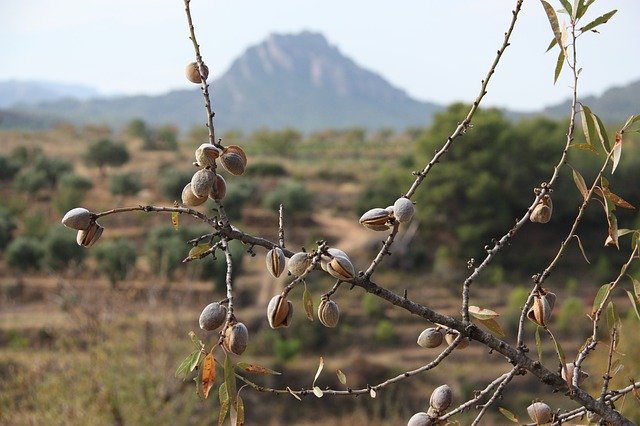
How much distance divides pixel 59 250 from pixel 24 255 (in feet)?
3.01

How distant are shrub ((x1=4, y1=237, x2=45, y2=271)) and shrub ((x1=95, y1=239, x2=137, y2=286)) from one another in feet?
4.71

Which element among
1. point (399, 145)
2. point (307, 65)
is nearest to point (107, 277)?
point (399, 145)

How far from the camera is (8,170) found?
19.3 m

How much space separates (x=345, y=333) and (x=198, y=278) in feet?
11.2

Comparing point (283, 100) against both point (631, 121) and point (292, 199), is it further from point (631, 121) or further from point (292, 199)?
point (631, 121)

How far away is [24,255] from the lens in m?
13.5

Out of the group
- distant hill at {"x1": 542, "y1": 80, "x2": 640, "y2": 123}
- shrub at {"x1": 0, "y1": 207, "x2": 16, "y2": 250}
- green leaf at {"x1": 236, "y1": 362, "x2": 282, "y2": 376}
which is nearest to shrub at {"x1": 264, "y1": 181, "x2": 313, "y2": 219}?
shrub at {"x1": 0, "y1": 207, "x2": 16, "y2": 250}

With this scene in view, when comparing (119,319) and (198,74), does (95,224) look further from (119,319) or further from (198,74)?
(119,319)

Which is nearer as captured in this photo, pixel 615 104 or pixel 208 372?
pixel 208 372

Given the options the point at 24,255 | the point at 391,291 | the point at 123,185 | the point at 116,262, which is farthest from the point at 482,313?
the point at 123,185

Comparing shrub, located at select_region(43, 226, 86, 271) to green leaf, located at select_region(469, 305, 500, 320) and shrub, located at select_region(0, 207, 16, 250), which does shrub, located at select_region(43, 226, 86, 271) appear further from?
green leaf, located at select_region(469, 305, 500, 320)

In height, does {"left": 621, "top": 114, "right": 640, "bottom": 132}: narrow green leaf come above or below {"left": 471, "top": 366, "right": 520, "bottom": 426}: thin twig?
above

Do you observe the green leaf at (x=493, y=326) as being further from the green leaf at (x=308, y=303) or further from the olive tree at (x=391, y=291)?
the green leaf at (x=308, y=303)

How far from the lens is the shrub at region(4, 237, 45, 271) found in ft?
43.9
